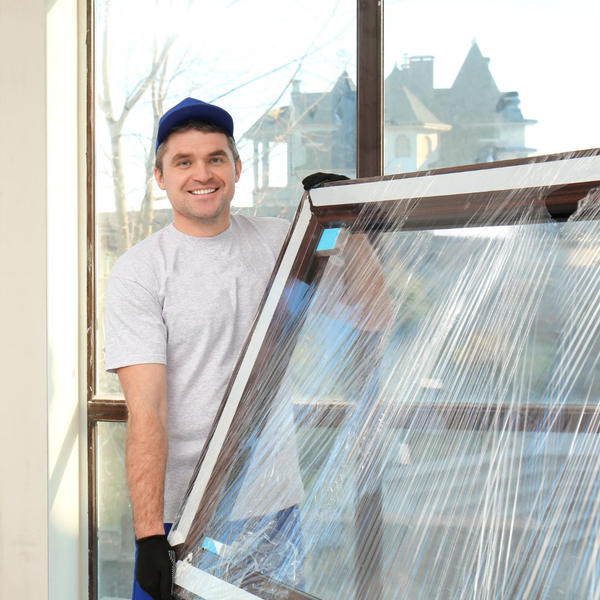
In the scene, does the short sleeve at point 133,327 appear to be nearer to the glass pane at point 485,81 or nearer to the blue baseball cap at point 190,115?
the blue baseball cap at point 190,115

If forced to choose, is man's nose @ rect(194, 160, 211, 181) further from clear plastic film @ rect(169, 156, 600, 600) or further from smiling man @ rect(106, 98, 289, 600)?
clear plastic film @ rect(169, 156, 600, 600)

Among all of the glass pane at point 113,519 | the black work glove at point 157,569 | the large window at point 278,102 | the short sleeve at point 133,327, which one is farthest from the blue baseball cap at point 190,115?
the glass pane at point 113,519

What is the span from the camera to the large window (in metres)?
1.88

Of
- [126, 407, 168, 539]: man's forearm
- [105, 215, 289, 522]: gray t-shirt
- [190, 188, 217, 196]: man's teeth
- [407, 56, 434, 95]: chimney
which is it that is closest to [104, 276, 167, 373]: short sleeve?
[105, 215, 289, 522]: gray t-shirt

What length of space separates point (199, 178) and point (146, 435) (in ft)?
1.65

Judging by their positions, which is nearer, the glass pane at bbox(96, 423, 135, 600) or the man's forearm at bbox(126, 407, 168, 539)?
the man's forearm at bbox(126, 407, 168, 539)

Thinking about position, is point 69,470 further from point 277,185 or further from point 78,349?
point 277,185

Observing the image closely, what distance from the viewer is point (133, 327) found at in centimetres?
130

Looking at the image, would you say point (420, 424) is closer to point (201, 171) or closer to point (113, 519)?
point (201, 171)

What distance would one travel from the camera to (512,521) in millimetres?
716

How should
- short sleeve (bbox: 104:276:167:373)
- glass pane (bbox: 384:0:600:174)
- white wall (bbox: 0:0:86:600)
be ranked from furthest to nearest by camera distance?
white wall (bbox: 0:0:86:600), glass pane (bbox: 384:0:600:174), short sleeve (bbox: 104:276:167:373)

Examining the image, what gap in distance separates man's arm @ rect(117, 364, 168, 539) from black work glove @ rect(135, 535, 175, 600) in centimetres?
11

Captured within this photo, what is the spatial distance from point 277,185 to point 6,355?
0.96 m

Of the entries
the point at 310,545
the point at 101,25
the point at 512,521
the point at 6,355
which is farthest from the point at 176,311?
the point at 101,25
